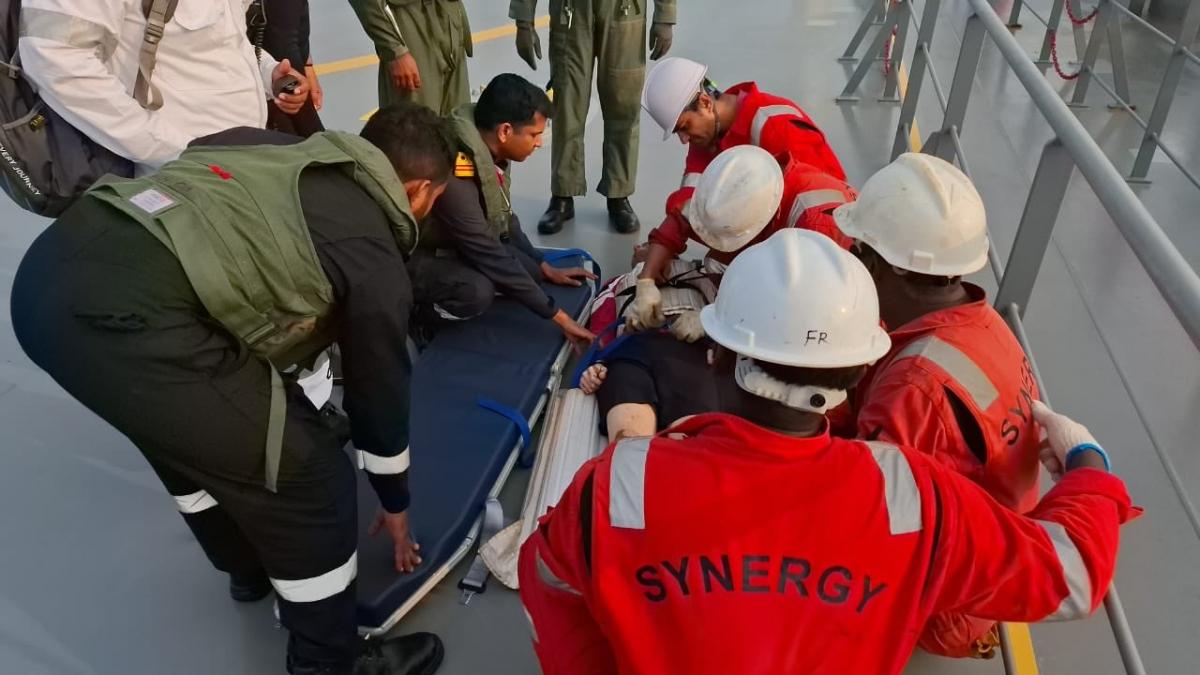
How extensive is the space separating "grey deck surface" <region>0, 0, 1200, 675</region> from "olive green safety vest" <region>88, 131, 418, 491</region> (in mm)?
866

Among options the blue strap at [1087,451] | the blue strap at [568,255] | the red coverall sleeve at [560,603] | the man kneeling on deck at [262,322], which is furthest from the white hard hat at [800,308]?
the blue strap at [568,255]

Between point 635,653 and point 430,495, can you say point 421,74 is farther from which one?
point 635,653

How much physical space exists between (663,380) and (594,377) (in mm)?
246

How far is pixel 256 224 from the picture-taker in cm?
160

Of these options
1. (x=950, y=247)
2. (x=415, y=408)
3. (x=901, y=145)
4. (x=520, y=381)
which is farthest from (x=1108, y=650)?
(x=901, y=145)

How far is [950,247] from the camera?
180cm

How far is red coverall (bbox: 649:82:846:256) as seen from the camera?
9.98 feet

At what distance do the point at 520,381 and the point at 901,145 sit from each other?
287 centimetres

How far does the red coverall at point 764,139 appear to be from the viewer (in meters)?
3.04

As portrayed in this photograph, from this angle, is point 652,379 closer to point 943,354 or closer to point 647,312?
point 647,312

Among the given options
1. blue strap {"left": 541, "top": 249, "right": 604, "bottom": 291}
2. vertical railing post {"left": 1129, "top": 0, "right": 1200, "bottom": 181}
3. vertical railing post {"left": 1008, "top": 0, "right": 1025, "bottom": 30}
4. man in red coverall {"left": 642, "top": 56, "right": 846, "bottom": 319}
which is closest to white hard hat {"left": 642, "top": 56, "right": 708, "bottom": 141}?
man in red coverall {"left": 642, "top": 56, "right": 846, "bottom": 319}

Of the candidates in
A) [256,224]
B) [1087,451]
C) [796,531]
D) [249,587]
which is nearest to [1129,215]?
[1087,451]

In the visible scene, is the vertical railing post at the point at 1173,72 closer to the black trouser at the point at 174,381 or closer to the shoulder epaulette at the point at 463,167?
the shoulder epaulette at the point at 463,167

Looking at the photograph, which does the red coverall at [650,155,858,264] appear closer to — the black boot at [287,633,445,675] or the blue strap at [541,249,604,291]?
the blue strap at [541,249,604,291]
